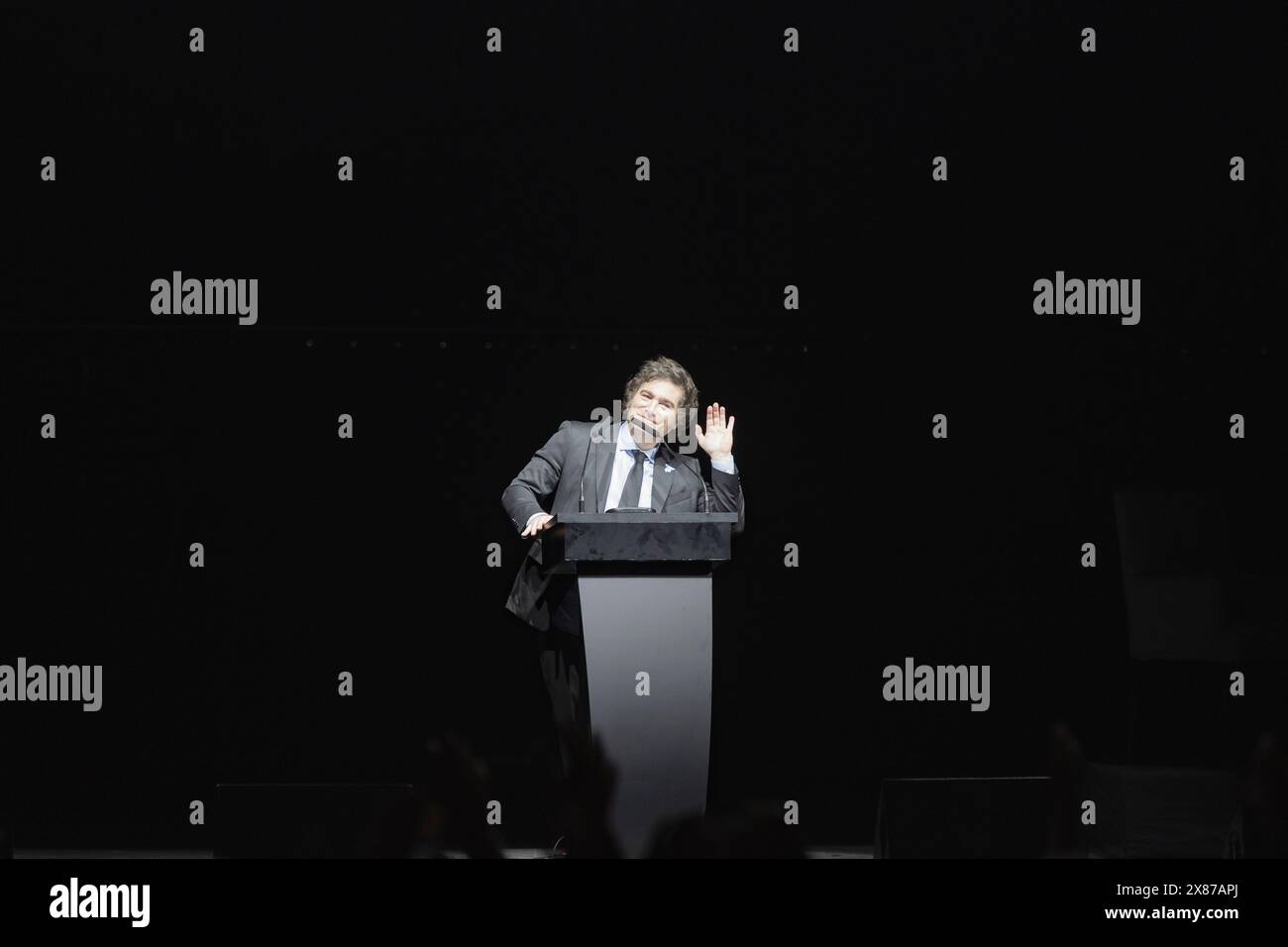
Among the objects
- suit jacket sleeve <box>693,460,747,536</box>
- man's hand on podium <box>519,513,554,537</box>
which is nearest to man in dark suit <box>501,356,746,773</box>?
suit jacket sleeve <box>693,460,747,536</box>

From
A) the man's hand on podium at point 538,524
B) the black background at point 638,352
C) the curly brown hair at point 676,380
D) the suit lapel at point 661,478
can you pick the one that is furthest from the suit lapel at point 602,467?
the black background at point 638,352

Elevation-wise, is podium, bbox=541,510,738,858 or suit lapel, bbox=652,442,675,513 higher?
suit lapel, bbox=652,442,675,513

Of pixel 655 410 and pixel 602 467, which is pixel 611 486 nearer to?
pixel 602 467

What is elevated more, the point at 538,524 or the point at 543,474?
the point at 543,474

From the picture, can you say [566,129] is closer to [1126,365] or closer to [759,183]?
[759,183]

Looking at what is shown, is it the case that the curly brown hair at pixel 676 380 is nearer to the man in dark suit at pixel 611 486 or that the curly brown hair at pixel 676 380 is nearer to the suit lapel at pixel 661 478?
the man in dark suit at pixel 611 486

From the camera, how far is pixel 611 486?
383 cm

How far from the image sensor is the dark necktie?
3.81 meters

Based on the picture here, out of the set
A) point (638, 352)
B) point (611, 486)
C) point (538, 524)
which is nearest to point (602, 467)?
point (611, 486)

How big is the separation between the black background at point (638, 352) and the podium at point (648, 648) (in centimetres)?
160

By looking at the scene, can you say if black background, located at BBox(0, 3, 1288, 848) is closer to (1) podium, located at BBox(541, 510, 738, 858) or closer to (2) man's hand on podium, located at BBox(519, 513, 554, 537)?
(2) man's hand on podium, located at BBox(519, 513, 554, 537)

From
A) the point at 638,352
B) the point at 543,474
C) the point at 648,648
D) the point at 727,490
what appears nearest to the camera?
the point at 648,648

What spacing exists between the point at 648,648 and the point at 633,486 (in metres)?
0.67

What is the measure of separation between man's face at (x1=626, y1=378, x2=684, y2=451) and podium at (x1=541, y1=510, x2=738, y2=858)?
0.60m
